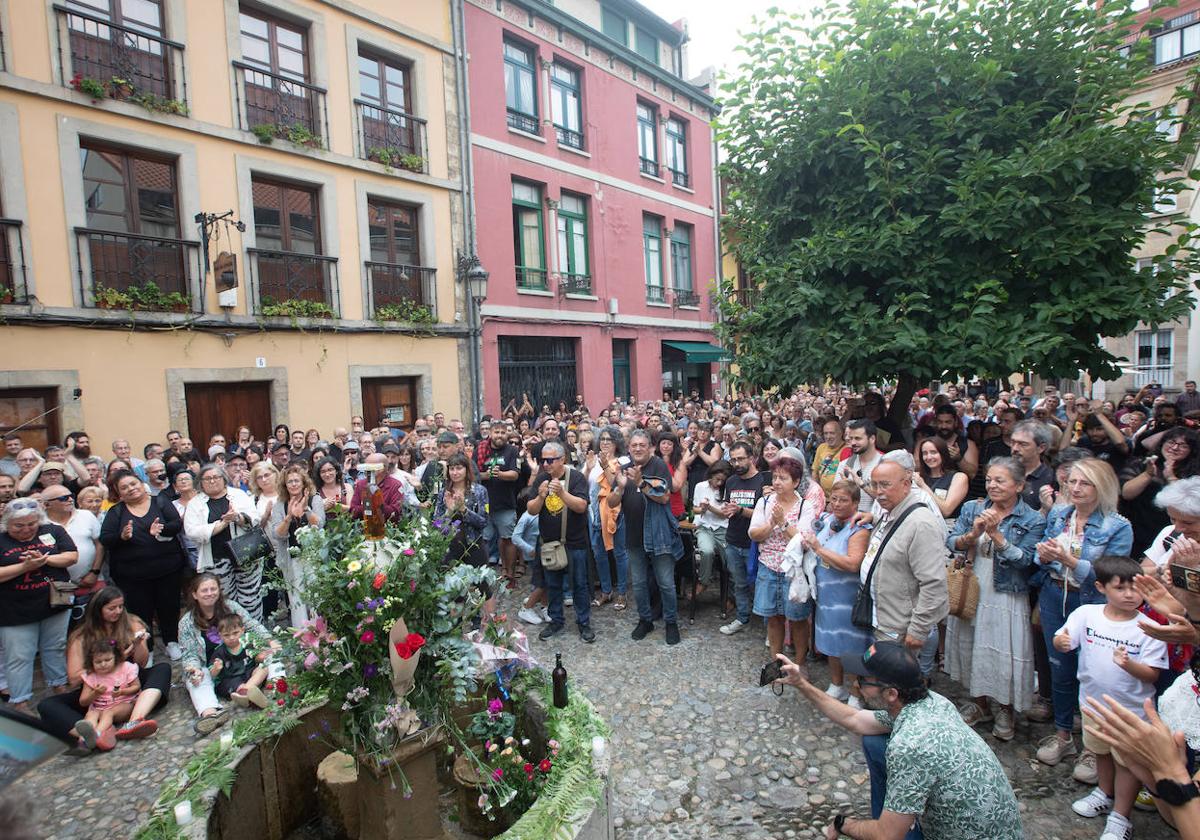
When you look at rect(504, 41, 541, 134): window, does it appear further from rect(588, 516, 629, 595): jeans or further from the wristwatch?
the wristwatch

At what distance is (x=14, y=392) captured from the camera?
9.27 m

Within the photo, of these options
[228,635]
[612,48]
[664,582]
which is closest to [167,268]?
[228,635]

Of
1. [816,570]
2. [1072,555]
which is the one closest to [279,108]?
[816,570]

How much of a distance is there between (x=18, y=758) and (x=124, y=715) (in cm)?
458

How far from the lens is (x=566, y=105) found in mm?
17391

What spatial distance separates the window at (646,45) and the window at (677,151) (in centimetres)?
190

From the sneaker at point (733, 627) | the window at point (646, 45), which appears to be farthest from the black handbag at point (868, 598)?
the window at point (646, 45)

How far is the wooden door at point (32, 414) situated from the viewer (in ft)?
30.2

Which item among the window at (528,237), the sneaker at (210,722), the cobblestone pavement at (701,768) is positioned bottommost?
the cobblestone pavement at (701,768)

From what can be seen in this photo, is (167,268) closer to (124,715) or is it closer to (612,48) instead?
(124,715)

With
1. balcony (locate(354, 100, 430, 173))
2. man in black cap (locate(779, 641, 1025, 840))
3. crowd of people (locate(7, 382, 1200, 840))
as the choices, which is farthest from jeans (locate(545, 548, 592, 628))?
balcony (locate(354, 100, 430, 173))

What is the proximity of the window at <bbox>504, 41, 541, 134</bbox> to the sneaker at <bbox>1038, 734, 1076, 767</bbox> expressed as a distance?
1593 cm

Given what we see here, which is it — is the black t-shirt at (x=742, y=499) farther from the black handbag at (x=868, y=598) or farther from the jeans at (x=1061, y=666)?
the jeans at (x=1061, y=666)

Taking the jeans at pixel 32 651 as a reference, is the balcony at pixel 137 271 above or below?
above
